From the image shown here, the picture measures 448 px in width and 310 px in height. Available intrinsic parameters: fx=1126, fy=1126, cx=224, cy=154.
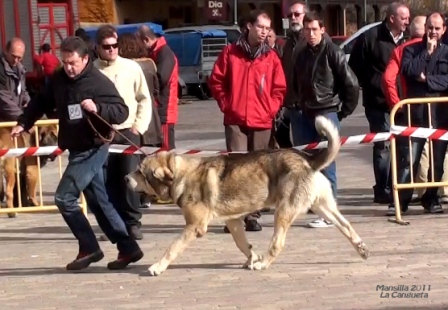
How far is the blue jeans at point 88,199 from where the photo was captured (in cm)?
841

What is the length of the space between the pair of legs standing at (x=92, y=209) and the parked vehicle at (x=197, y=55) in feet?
75.4

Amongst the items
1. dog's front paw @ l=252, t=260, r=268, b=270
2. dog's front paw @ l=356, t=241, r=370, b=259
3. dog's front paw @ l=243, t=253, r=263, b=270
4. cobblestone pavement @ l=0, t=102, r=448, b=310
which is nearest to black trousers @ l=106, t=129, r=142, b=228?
cobblestone pavement @ l=0, t=102, r=448, b=310

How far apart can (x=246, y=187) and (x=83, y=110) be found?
1.35 meters

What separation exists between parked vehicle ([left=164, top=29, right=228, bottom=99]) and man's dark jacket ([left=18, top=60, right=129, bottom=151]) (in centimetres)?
2309

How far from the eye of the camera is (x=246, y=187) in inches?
333

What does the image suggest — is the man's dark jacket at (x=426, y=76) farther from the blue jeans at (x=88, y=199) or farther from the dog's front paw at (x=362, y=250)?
the blue jeans at (x=88, y=199)

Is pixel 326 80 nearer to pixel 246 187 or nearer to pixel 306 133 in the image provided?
pixel 306 133

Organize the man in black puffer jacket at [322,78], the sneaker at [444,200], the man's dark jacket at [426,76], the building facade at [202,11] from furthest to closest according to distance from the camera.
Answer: the building facade at [202,11] < the sneaker at [444,200] < the man's dark jacket at [426,76] < the man in black puffer jacket at [322,78]

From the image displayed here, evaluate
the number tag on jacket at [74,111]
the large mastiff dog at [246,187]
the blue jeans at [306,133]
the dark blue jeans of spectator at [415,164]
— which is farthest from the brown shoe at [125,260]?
the dark blue jeans of spectator at [415,164]

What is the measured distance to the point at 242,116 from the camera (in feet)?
33.1

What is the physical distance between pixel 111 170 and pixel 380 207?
308cm

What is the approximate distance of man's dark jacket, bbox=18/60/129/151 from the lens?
8312mm

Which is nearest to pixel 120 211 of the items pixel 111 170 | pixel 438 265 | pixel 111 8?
pixel 111 170

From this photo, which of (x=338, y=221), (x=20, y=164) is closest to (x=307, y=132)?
(x=338, y=221)
